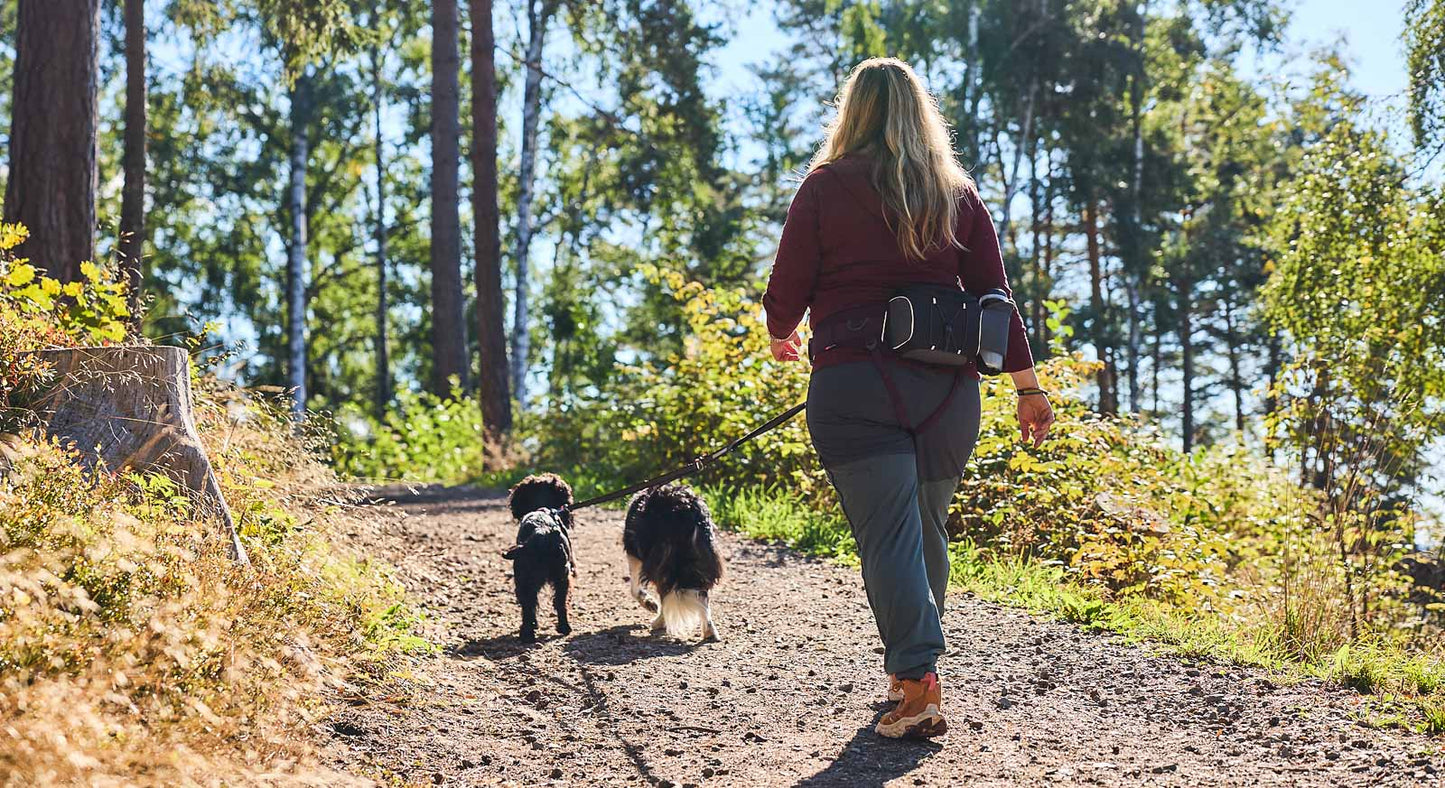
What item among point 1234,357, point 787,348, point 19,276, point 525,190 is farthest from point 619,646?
point 1234,357

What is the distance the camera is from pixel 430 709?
448cm

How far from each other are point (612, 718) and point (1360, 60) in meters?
28.7

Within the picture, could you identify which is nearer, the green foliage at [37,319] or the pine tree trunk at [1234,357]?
the green foliage at [37,319]

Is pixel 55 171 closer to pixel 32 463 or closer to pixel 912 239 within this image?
pixel 32 463

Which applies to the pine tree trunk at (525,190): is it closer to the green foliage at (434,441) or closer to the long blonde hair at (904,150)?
the green foliage at (434,441)

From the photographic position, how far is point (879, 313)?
384 centimetres

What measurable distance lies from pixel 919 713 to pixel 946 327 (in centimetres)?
136

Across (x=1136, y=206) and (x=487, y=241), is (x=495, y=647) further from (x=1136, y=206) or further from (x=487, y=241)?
(x=1136, y=206)

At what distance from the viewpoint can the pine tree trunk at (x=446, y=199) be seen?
1642cm

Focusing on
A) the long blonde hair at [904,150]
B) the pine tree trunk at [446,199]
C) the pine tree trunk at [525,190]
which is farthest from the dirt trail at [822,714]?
the pine tree trunk at [525,190]

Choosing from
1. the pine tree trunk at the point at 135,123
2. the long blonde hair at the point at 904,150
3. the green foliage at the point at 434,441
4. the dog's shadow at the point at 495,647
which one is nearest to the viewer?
the long blonde hair at the point at 904,150

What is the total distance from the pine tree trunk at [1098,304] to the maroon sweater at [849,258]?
83.7 ft

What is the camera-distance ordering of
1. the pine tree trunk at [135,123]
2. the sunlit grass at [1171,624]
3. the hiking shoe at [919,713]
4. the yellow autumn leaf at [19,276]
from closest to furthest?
the hiking shoe at [919,713], the sunlit grass at [1171,624], the yellow autumn leaf at [19,276], the pine tree trunk at [135,123]

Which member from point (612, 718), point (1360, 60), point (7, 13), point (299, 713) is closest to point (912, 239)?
point (612, 718)
